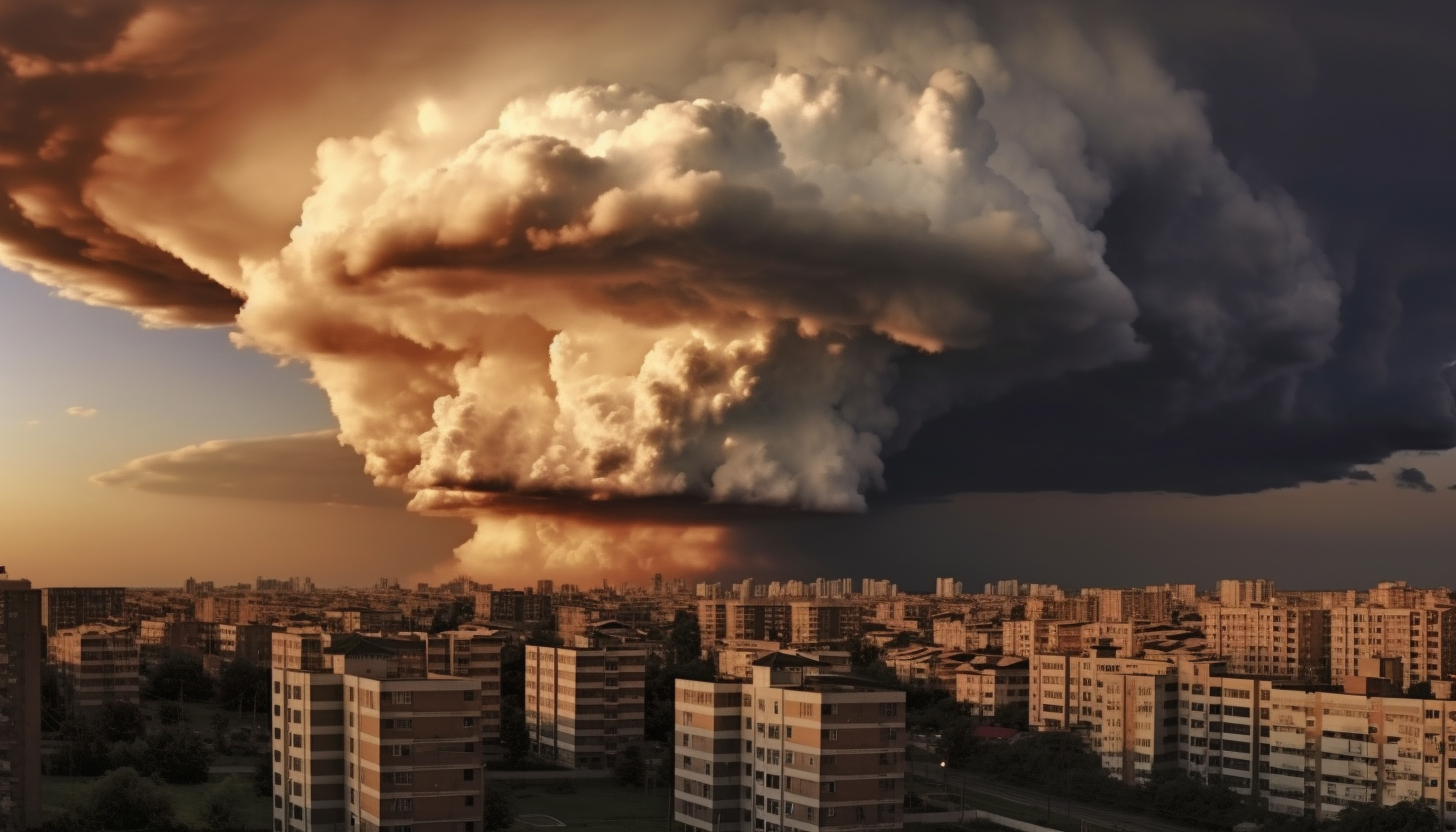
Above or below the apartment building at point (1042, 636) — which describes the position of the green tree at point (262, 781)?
above

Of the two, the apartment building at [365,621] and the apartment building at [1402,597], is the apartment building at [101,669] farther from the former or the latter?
the apartment building at [1402,597]

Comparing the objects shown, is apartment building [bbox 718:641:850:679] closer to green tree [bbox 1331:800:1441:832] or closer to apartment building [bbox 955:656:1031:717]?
apartment building [bbox 955:656:1031:717]

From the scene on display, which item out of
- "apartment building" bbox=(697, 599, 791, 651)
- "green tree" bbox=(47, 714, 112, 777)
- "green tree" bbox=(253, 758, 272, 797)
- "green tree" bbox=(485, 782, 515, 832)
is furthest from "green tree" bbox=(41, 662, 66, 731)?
"apartment building" bbox=(697, 599, 791, 651)

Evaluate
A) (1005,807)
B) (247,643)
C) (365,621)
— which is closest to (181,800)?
(1005,807)

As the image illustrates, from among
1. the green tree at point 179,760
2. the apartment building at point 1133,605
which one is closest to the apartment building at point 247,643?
the green tree at point 179,760

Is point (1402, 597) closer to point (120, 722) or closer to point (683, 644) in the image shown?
point (683, 644)

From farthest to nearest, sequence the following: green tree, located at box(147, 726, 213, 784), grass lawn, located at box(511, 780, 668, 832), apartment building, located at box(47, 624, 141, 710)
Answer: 1. apartment building, located at box(47, 624, 141, 710)
2. green tree, located at box(147, 726, 213, 784)
3. grass lawn, located at box(511, 780, 668, 832)

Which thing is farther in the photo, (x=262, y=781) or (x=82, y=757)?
(x=82, y=757)
